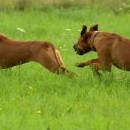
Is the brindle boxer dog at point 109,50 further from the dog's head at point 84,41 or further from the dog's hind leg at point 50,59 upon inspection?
the dog's hind leg at point 50,59

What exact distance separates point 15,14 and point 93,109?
12.8m

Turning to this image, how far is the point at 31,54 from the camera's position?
1118cm

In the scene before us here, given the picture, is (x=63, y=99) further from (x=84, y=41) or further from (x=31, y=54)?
(x=84, y=41)

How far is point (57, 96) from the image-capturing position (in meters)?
9.90

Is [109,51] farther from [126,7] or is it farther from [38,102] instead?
[126,7]

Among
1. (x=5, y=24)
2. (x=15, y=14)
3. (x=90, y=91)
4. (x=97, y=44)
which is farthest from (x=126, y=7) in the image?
(x=90, y=91)

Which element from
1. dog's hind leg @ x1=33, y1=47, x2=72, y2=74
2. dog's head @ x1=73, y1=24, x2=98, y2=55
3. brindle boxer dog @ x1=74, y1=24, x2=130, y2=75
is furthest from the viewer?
dog's head @ x1=73, y1=24, x2=98, y2=55

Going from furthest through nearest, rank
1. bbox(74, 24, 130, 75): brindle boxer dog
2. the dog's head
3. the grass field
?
the dog's head, bbox(74, 24, 130, 75): brindle boxer dog, the grass field

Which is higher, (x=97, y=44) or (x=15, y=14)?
(x=97, y=44)

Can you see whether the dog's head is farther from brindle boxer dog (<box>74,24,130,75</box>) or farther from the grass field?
the grass field

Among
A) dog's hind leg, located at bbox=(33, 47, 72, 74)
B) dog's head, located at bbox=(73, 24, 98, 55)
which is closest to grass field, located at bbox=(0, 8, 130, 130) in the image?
dog's hind leg, located at bbox=(33, 47, 72, 74)

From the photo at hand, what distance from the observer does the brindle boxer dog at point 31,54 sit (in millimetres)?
10984

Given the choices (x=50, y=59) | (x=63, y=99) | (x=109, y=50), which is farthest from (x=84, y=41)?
(x=63, y=99)

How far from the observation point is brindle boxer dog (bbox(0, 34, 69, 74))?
10984mm
